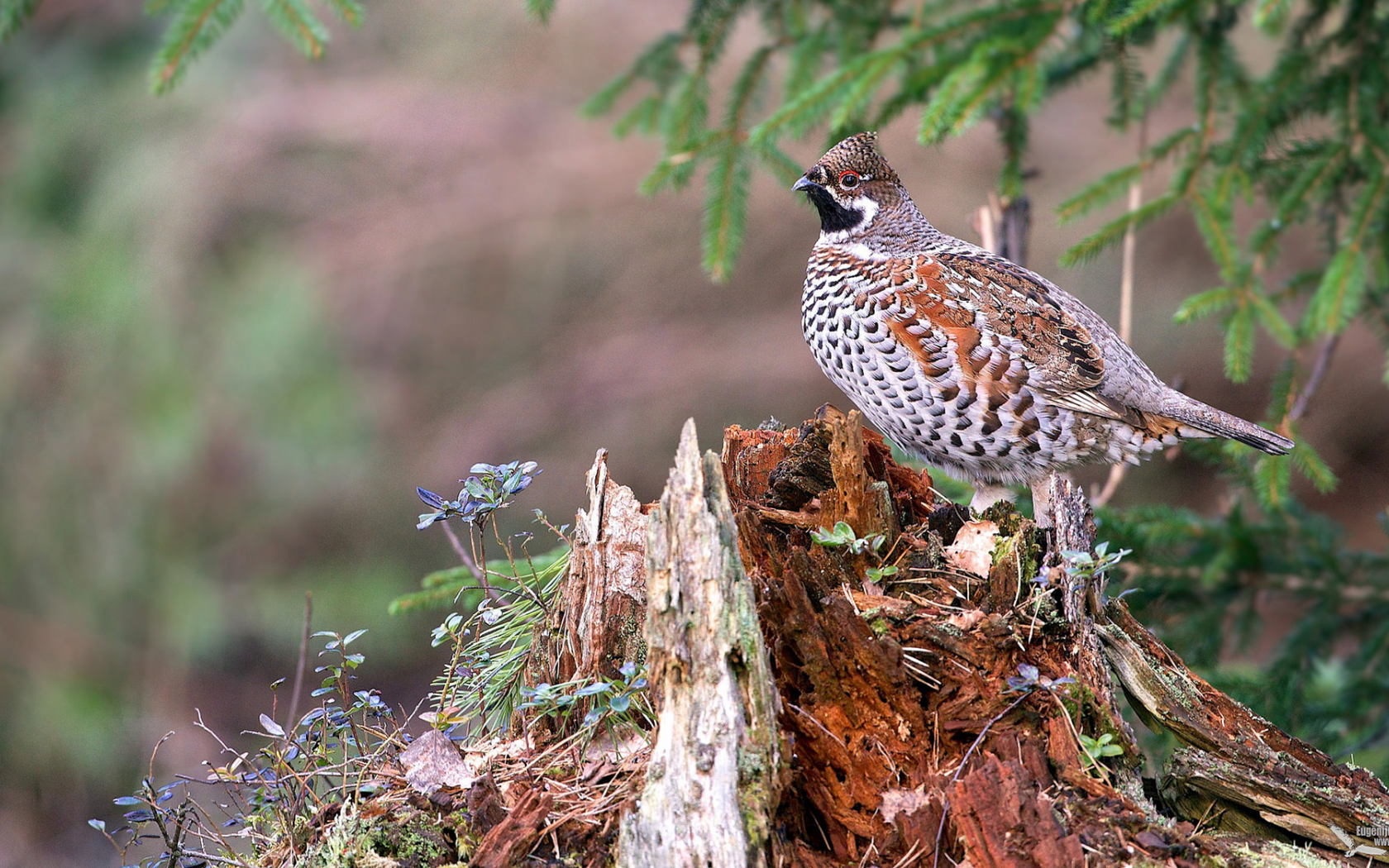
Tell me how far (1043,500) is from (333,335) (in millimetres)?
5939

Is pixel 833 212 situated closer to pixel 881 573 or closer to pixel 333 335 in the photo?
pixel 881 573

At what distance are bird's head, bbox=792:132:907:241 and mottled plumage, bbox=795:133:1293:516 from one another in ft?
0.67

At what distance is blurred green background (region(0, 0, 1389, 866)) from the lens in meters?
6.93

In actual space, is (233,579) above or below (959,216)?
below

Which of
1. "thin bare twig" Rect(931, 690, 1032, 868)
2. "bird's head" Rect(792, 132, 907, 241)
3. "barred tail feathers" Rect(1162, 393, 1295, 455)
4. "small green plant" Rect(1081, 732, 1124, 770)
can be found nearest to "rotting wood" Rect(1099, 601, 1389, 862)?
"small green plant" Rect(1081, 732, 1124, 770)

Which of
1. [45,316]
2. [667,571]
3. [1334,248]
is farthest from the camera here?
[45,316]

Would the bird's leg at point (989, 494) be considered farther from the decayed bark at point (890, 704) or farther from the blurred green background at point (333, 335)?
the blurred green background at point (333, 335)

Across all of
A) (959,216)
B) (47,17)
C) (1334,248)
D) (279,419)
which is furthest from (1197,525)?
(47,17)

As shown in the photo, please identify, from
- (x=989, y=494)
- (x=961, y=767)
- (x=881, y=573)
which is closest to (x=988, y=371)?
(x=989, y=494)

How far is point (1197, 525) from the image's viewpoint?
14.5ft

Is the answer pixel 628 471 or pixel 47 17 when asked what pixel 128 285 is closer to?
pixel 47 17

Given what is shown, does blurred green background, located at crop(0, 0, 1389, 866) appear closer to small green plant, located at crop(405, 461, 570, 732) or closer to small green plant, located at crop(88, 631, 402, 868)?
small green plant, located at crop(88, 631, 402, 868)

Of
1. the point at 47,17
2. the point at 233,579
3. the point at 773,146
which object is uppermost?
the point at 47,17

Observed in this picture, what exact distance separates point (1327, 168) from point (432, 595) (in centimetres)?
396
